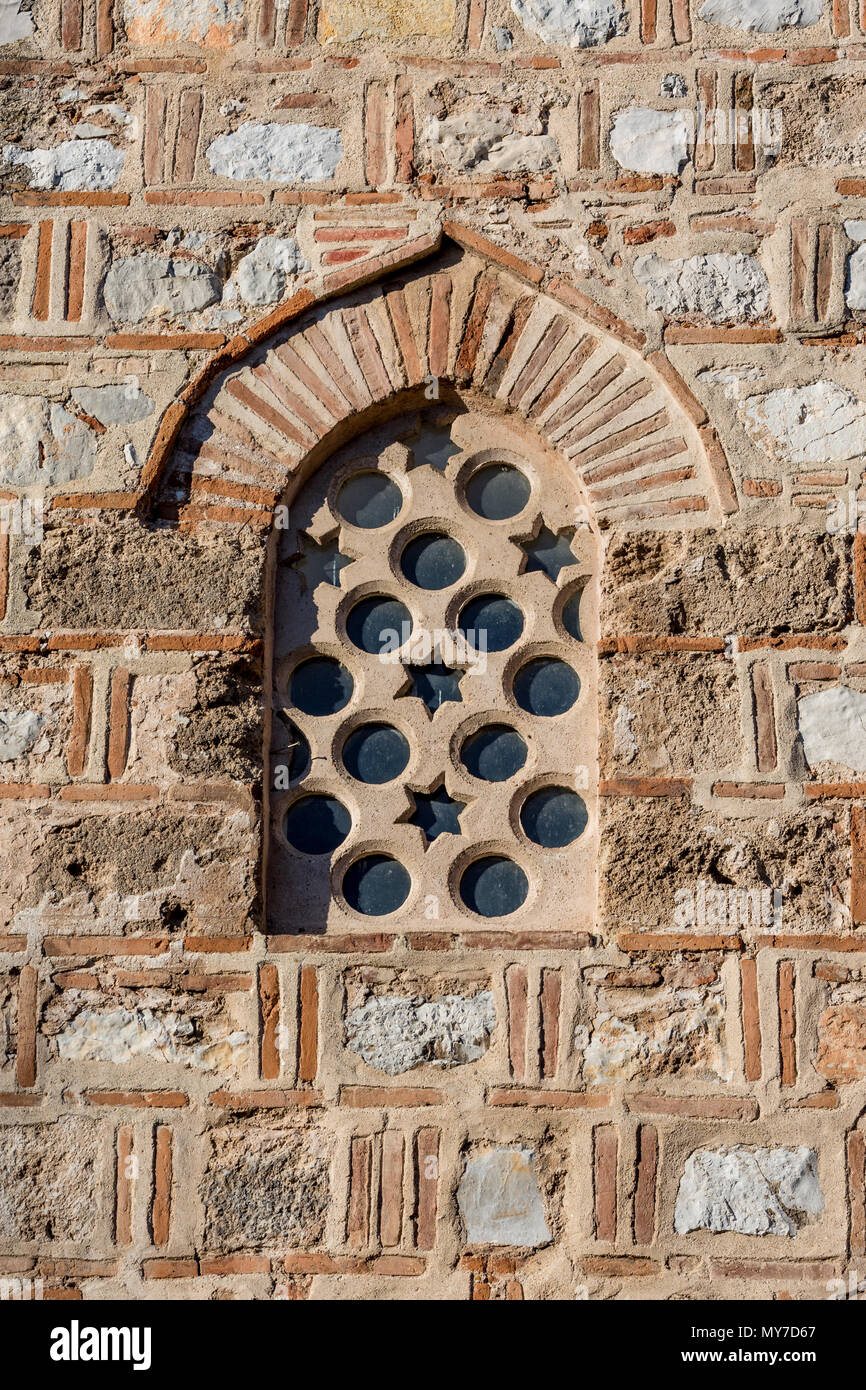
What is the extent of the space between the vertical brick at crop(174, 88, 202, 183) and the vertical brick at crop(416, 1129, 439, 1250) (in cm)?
264

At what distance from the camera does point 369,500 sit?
4473mm

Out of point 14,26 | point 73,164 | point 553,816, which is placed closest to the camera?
point 553,816

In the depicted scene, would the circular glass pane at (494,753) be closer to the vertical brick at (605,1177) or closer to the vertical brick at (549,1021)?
the vertical brick at (549,1021)

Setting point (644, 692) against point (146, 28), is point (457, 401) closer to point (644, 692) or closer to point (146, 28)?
point (644, 692)

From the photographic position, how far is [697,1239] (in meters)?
3.77

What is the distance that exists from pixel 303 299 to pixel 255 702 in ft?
3.65

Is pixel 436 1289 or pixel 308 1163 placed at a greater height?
pixel 308 1163

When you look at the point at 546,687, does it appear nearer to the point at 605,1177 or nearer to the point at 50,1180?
the point at 605,1177

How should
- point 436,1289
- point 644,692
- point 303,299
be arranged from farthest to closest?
1. point 303,299
2. point 644,692
3. point 436,1289

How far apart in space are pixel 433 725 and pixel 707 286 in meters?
1.39

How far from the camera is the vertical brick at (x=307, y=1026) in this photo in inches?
153

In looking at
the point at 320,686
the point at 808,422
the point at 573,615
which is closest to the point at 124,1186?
the point at 320,686

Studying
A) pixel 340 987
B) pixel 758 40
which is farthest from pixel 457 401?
pixel 340 987

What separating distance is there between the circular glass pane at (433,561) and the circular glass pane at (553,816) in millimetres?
635
